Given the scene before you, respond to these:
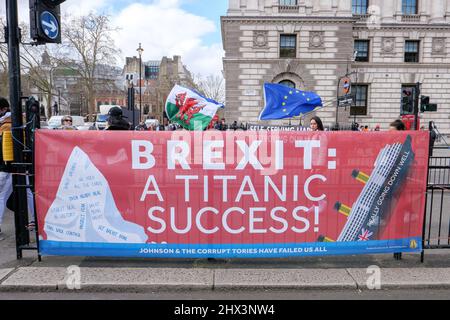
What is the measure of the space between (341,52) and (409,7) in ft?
28.7

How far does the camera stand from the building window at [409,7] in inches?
1270

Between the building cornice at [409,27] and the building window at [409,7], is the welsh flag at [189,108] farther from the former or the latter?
the building window at [409,7]

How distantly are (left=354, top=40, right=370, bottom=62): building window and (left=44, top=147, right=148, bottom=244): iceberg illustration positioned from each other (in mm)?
32578

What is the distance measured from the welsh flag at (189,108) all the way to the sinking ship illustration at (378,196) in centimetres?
→ 299

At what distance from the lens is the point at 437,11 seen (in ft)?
103

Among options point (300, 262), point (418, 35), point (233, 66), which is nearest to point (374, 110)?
point (418, 35)

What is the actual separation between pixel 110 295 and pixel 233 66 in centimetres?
2842

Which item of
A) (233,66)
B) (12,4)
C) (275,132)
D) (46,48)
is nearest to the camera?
(275,132)

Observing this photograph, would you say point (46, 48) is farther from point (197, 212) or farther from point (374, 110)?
point (197, 212)

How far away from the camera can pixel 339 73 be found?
30500 millimetres

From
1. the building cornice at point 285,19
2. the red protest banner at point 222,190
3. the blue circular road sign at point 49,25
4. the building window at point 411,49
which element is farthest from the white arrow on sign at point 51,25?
the building window at point 411,49

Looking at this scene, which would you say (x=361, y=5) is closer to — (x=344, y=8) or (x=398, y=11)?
(x=398, y=11)

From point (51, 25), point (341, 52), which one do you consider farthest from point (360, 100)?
point (51, 25)

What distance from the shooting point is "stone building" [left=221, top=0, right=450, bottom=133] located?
98.6 feet
